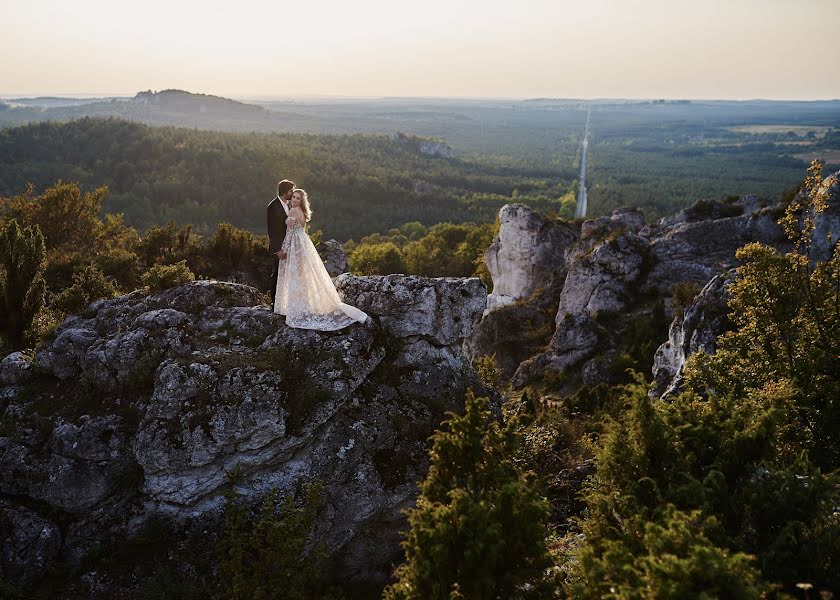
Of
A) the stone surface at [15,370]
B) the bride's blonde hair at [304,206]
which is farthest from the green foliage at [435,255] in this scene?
the stone surface at [15,370]

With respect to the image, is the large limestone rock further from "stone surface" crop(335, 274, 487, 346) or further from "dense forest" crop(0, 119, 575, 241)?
"dense forest" crop(0, 119, 575, 241)

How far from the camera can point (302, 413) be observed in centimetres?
939

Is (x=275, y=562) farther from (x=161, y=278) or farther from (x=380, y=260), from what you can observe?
(x=380, y=260)

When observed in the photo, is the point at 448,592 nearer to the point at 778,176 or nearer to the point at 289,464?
the point at 289,464

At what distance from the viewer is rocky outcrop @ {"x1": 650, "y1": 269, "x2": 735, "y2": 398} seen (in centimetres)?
1536

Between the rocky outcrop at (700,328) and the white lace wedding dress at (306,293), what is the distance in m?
9.15

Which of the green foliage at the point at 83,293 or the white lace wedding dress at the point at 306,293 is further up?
the white lace wedding dress at the point at 306,293

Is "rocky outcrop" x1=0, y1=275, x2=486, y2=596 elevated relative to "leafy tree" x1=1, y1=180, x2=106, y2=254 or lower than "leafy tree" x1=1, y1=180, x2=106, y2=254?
lower

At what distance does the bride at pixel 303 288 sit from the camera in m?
10.9

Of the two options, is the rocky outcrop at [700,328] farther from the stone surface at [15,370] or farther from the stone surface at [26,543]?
the stone surface at [15,370]

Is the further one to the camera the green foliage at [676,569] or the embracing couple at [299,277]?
the embracing couple at [299,277]

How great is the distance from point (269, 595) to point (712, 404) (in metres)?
6.64

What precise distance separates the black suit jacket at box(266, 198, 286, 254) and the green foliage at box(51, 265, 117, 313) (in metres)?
7.00

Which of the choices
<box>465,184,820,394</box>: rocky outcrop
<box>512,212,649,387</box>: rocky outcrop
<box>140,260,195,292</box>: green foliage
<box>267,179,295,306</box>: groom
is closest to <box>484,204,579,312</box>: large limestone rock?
<box>465,184,820,394</box>: rocky outcrop
